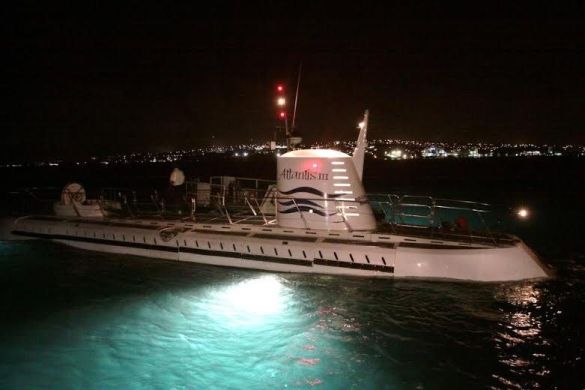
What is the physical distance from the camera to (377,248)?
13.7 metres

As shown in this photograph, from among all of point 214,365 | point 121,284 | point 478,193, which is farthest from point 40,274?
point 478,193

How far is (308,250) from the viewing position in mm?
14305

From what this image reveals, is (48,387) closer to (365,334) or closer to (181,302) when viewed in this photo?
(181,302)

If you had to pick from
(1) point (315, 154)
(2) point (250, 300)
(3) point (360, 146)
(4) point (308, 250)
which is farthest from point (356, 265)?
(3) point (360, 146)

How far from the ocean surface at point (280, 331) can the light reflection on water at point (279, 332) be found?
0.04m

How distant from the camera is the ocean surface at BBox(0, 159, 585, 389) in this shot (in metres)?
8.45

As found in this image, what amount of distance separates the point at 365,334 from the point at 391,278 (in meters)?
3.50

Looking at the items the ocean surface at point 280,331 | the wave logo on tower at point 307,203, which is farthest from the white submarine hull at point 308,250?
the wave logo on tower at point 307,203

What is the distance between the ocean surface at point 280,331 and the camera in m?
8.45

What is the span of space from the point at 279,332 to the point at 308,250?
4.26 metres

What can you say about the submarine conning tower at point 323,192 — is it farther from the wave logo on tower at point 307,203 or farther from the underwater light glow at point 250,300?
the underwater light glow at point 250,300

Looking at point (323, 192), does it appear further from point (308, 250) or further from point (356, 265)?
point (356, 265)

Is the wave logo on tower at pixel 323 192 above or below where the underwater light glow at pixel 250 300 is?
above

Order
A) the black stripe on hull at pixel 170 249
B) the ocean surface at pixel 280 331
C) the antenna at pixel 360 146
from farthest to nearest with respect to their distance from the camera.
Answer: the antenna at pixel 360 146 → the black stripe on hull at pixel 170 249 → the ocean surface at pixel 280 331
